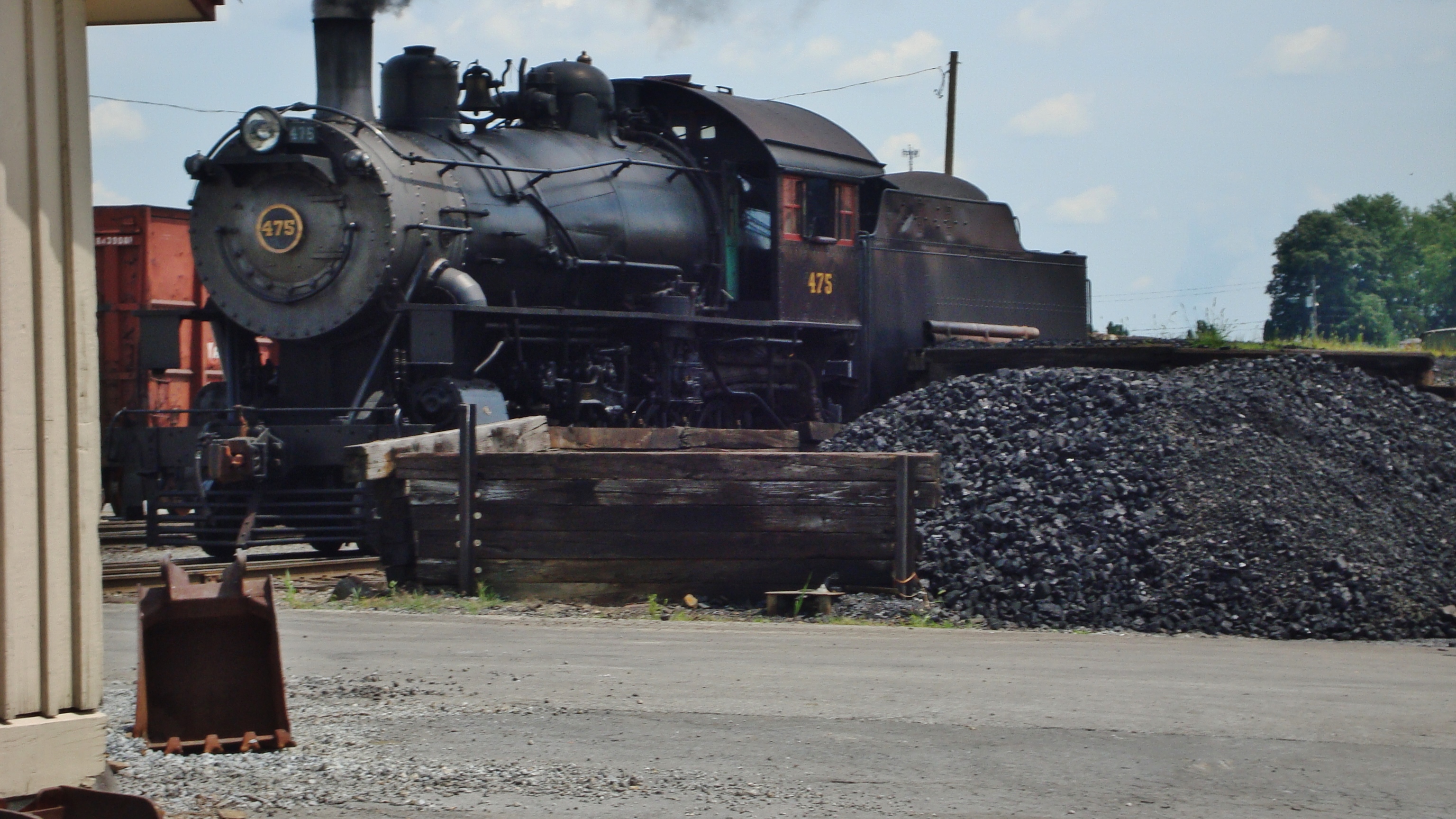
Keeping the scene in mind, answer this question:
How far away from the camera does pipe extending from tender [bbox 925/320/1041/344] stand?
53.4 ft

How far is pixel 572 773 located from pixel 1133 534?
16.3ft

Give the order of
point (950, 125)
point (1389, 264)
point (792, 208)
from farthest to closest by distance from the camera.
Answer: point (1389, 264), point (950, 125), point (792, 208)

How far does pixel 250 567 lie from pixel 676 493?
12.4ft

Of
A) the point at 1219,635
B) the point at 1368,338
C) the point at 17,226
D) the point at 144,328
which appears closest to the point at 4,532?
the point at 17,226

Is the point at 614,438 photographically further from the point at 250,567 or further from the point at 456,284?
the point at 250,567

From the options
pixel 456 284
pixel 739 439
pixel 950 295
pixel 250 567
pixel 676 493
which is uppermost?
pixel 950 295

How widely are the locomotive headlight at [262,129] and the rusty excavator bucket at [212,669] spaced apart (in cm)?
740

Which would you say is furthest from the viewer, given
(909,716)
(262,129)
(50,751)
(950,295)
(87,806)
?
(950,295)

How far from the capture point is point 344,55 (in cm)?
1241

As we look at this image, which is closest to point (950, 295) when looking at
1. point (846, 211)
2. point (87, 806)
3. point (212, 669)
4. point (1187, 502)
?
point (846, 211)

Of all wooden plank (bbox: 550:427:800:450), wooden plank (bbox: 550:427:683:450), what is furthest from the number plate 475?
wooden plank (bbox: 550:427:683:450)

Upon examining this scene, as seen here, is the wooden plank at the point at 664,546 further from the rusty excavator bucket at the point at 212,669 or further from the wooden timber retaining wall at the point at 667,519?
the rusty excavator bucket at the point at 212,669

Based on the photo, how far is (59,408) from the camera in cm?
414

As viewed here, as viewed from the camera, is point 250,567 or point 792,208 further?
point 792,208
